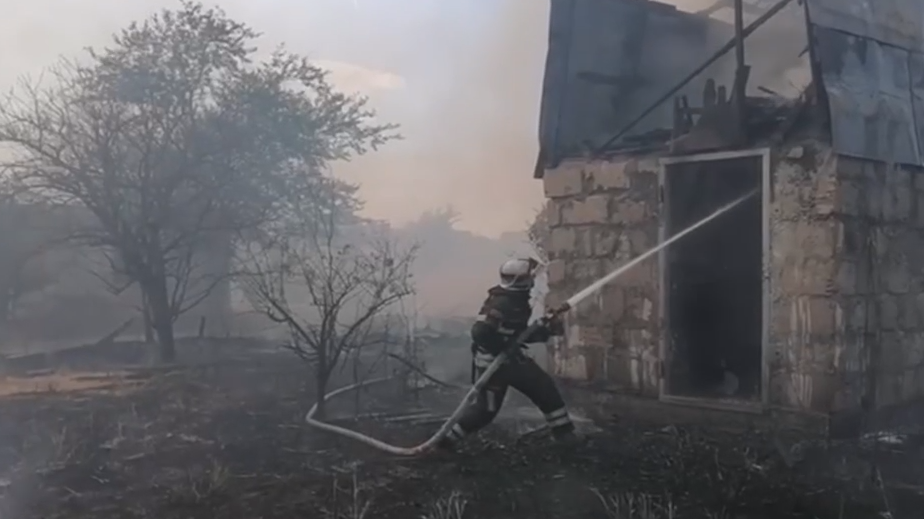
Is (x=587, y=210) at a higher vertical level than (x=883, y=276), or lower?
higher

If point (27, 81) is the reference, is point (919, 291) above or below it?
below

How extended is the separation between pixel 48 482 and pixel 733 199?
1.82m

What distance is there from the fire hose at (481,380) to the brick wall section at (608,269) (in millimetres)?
18

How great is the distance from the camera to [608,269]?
2.54 meters

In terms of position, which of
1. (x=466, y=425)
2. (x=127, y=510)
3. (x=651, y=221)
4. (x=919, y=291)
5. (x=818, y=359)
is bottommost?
(x=127, y=510)

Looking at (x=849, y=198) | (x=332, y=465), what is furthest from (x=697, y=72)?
(x=332, y=465)

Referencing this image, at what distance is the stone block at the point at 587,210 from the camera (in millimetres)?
2555

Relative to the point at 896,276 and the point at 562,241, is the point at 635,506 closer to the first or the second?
the point at 562,241

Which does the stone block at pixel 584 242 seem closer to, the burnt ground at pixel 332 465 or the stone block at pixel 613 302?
the stone block at pixel 613 302

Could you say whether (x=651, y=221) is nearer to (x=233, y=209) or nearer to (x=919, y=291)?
(x=919, y=291)

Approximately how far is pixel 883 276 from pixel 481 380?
1.02 m

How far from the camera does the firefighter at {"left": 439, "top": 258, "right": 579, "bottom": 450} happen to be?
2480 millimetres

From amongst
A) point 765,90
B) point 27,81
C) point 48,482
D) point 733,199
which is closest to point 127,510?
point 48,482

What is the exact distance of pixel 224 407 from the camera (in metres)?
2.55
